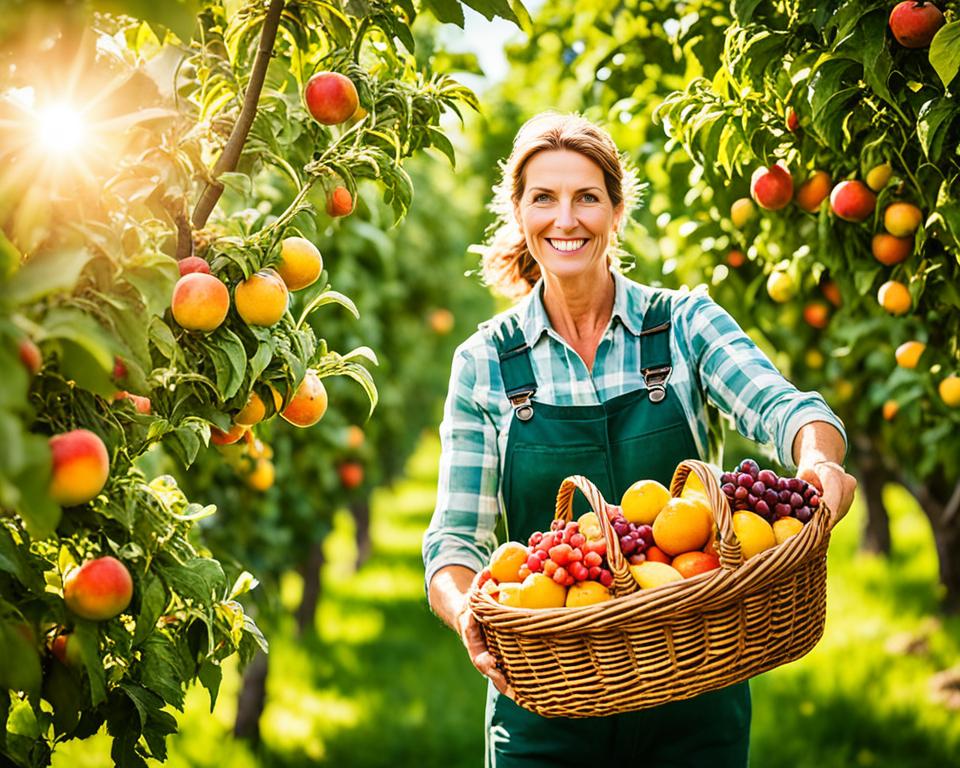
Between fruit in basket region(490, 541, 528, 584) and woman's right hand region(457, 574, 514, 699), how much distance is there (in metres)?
0.07

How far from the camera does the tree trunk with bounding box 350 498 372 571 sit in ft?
30.1

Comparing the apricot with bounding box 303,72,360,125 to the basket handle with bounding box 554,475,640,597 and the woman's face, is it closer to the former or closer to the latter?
the woman's face

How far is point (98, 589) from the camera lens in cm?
152

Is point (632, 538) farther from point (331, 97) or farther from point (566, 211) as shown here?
point (331, 97)

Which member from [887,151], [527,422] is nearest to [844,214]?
[887,151]

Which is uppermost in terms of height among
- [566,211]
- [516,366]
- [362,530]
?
[362,530]

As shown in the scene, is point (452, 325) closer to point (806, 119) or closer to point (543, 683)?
point (806, 119)

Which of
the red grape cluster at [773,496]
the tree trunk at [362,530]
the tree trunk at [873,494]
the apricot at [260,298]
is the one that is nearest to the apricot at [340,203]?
the apricot at [260,298]

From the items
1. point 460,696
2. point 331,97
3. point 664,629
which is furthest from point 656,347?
point 460,696

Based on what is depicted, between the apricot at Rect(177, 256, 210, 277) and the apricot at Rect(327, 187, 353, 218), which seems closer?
the apricot at Rect(177, 256, 210, 277)

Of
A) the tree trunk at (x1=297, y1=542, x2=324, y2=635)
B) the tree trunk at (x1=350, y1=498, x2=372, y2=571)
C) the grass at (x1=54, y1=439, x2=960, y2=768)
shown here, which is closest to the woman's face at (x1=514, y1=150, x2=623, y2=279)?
the grass at (x1=54, y1=439, x2=960, y2=768)

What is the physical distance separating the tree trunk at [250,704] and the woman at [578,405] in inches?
123

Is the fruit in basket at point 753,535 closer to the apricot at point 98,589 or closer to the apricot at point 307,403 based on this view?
the apricot at point 307,403

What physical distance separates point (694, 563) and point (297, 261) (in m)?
0.80
